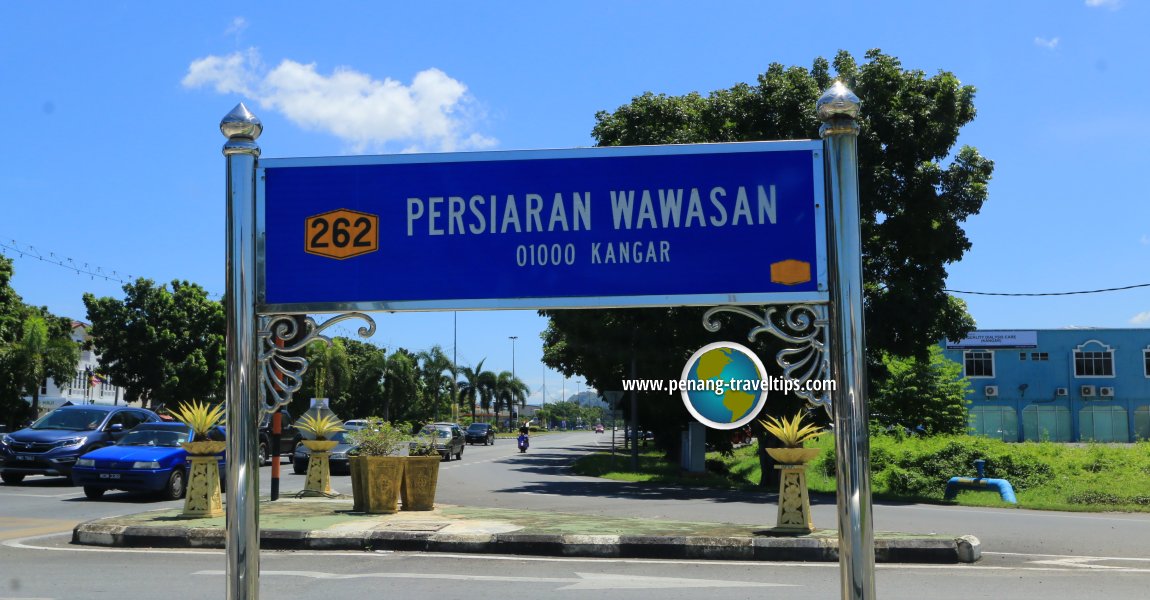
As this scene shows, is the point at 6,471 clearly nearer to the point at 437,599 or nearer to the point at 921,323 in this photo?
the point at 437,599

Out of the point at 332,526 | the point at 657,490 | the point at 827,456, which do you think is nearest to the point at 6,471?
the point at 332,526

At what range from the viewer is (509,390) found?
10406 centimetres

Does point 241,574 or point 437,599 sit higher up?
point 241,574

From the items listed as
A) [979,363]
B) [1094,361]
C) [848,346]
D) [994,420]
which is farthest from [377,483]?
[1094,361]

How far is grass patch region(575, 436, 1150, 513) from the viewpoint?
19062 millimetres

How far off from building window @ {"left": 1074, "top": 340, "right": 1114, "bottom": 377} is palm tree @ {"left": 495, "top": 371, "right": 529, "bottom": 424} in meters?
56.9

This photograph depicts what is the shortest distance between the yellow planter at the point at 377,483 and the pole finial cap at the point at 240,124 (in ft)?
35.5

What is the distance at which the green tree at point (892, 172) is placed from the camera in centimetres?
2152

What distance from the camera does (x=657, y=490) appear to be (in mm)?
22641

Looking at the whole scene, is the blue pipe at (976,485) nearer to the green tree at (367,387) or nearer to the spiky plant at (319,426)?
the spiky plant at (319,426)

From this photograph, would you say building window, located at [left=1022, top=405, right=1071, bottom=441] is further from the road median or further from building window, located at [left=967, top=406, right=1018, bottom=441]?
the road median

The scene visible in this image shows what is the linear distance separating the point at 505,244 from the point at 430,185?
34 centimetres

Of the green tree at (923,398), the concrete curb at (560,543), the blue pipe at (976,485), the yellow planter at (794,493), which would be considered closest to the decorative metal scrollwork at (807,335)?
the concrete curb at (560,543)

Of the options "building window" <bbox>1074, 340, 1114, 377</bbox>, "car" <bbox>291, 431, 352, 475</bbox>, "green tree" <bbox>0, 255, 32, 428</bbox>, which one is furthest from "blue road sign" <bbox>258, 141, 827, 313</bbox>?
"building window" <bbox>1074, 340, 1114, 377</bbox>
